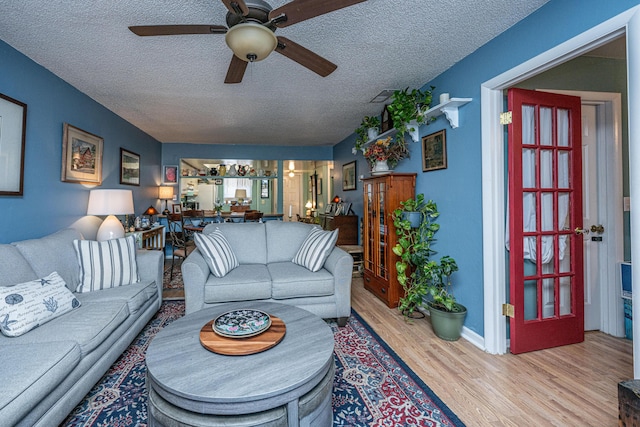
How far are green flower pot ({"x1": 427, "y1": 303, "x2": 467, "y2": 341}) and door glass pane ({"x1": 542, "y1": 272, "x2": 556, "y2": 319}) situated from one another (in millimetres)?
595

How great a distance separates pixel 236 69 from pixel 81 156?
2529mm

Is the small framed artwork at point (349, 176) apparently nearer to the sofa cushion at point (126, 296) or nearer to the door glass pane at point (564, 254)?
the door glass pane at point (564, 254)

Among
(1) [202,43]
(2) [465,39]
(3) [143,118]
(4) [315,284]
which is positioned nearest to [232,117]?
(3) [143,118]

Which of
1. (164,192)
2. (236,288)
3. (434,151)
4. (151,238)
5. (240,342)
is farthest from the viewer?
(164,192)

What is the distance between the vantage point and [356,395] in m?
1.76

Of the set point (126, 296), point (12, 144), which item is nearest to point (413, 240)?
point (126, 296)

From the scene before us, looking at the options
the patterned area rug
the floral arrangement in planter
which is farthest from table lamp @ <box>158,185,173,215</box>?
the floral arrangement in planter

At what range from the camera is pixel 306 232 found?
3.51m

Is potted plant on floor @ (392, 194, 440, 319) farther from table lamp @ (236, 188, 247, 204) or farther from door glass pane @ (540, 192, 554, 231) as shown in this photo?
table lamp @ (236, 188, 247, 204)

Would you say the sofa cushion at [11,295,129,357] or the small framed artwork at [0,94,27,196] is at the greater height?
the small framed artwork at [0,94,27,196]

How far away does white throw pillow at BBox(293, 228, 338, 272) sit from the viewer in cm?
294

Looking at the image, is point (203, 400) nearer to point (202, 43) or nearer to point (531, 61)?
point (202, 43)

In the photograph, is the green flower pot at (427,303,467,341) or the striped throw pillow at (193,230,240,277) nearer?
the green flower pot at (427,303,467,341)

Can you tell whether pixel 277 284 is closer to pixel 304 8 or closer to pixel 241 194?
pixel 304 8
